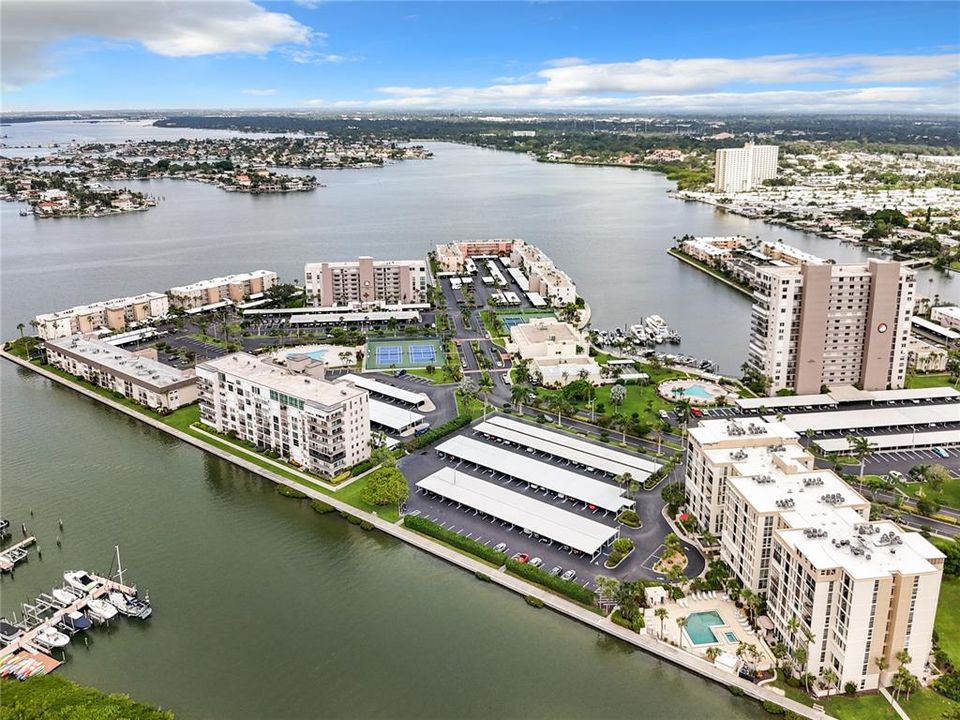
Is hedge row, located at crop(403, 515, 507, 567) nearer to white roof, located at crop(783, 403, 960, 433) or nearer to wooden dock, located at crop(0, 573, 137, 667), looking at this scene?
wooden dock, located at crop(0, 573, 137, 667)

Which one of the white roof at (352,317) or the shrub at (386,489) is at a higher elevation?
the white roof at (352,317)

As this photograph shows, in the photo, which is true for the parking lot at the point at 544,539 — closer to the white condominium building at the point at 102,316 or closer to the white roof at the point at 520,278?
the white condominium building at the point at 102,316

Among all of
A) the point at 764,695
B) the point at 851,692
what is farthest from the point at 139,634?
the point at 851,692

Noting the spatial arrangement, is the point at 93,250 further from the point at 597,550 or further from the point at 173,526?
the point at 597,550

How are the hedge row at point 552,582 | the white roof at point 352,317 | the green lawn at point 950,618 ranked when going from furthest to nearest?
1. the white roof at point 352,317
2. the hedge row at point 552,582
3. the green lawn at point 950,618

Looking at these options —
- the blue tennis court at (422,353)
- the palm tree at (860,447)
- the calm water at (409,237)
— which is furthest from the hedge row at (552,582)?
the calm water at (409,237)

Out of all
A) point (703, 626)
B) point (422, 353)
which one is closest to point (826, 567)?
point (703, 626)
